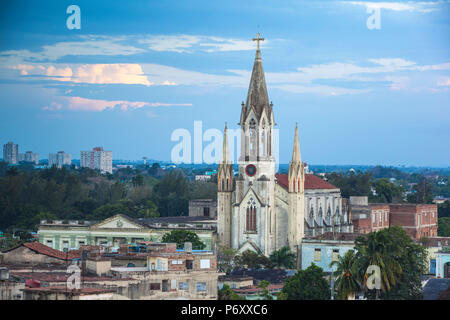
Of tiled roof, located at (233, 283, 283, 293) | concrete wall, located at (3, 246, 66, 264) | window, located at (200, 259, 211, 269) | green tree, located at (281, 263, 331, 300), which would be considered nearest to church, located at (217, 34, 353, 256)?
tiled roof, located at (233, 283, 283, 293)

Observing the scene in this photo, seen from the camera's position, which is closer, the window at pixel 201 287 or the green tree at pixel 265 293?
the window at pixel 201 287

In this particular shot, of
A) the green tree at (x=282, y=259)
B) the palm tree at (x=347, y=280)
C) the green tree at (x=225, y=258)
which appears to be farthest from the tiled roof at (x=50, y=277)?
the green tree at (x=282, y=259)

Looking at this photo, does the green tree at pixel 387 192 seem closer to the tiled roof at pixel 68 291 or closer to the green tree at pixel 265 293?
the green tree at pixel 265 293

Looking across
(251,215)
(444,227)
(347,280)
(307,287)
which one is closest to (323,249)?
(251,215)

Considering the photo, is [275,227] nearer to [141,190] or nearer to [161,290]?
[161,290]

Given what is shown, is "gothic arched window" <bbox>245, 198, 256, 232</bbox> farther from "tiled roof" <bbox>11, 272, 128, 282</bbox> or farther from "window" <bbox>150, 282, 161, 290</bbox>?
"window" <bbox>150, 282, 161, 290</bbox>

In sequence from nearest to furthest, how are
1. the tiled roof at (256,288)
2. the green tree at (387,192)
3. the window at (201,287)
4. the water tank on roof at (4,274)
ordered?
the water tank on roof at (4,274) < the window at (201,287) < the tiled roof at (256,288) < the green tree at (387,192)
